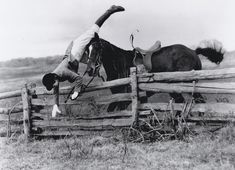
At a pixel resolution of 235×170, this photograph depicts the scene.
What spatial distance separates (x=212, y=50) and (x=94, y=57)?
285cm

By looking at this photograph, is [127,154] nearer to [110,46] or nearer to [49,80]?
[49,80]

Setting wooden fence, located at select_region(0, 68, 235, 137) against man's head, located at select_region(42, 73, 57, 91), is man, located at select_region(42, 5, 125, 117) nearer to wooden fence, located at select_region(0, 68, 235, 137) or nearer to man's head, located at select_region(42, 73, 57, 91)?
man's head, located at select_region(42, 73, 57, 91)

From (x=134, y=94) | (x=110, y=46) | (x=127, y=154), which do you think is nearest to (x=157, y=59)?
(x=110, y=46)

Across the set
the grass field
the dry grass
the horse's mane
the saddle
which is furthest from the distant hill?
the dry grass

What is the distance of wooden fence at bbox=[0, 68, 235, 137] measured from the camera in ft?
19.5

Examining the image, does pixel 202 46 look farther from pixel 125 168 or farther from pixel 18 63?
pixel 18 63

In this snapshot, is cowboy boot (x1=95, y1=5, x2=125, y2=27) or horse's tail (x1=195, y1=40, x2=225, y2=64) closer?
cowboy boot (x1=95, y1=5, x2=125, y2=27)

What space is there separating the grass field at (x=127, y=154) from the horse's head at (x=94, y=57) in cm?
145

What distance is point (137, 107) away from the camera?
6695mm

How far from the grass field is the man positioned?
0.98m

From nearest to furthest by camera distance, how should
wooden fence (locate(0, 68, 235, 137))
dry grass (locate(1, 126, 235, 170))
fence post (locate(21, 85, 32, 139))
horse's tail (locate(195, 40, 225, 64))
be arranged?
dry grass (locate(1, 126, 235, 170)) < wooden fence (locate(0, 68, 235, 137)) < horse's tail (locate(195, 40, 225, 64)) < fence post (locate(21, 85, 32, 139))

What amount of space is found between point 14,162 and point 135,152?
7.38 ft

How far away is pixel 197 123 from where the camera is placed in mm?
6457

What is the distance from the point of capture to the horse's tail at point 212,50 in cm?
743
